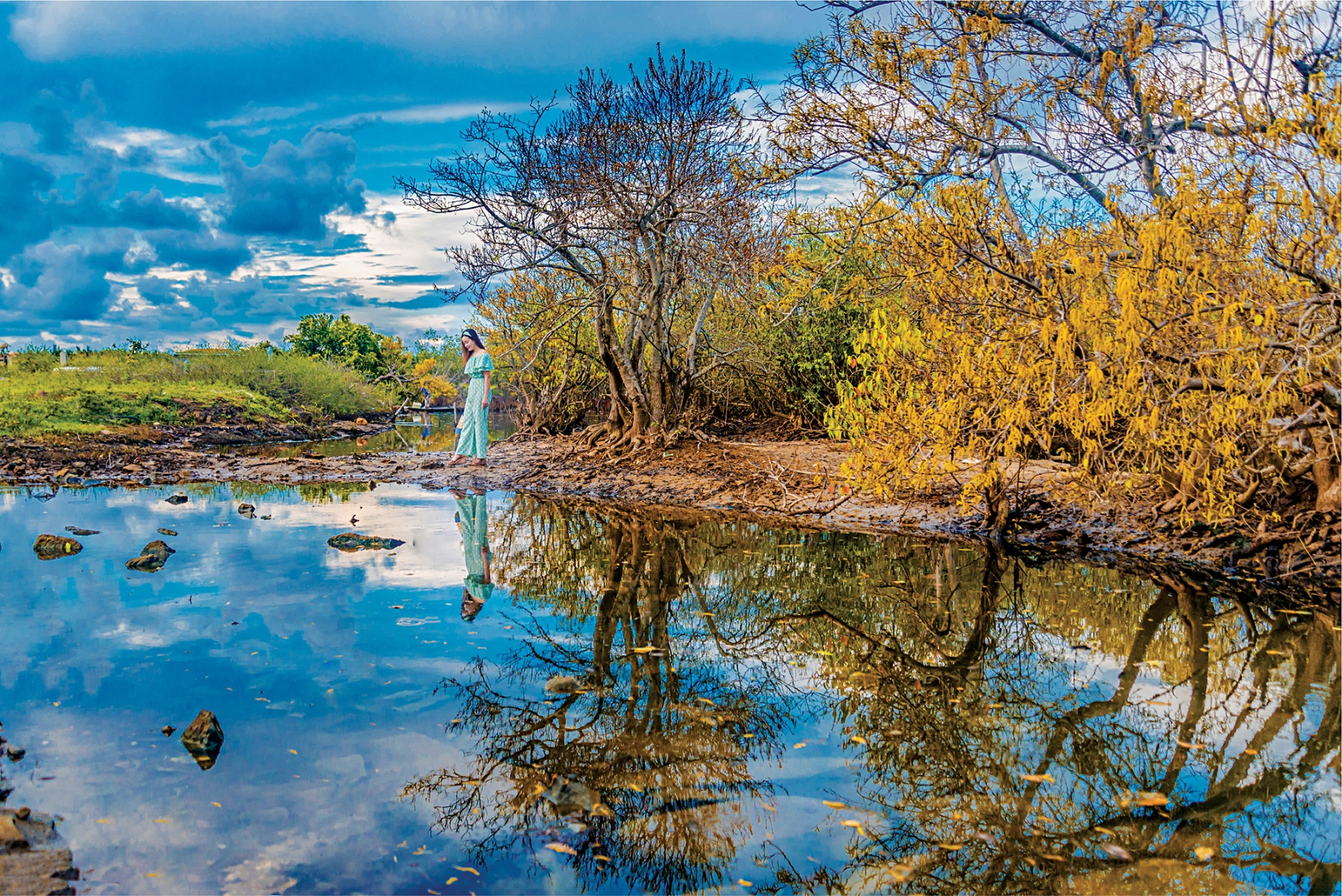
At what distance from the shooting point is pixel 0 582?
7.84 metres

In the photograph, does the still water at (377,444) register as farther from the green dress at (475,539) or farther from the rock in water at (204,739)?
the rock in water at (204,739)

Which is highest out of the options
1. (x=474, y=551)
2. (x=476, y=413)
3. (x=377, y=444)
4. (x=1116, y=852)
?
(x=476, y=413)

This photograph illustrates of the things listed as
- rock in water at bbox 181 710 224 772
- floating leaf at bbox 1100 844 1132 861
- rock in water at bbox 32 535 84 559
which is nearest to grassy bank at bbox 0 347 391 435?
rock in water at bbox 32 535 84 559

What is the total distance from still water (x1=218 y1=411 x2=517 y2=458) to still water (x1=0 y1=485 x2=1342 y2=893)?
12783 mm

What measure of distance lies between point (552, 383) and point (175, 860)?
63.6 ft

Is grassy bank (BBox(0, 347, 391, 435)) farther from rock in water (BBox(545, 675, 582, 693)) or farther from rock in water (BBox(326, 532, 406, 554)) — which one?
rock in water (BBox(545, 675, 582, 693))

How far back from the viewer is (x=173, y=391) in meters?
27.3

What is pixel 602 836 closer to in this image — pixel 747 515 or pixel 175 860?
pixel 175 860

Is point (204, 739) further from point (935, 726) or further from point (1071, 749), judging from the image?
point (1071, 749)

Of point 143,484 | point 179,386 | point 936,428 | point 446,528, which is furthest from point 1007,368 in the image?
point 179,386

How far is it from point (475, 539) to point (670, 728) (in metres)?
6.00

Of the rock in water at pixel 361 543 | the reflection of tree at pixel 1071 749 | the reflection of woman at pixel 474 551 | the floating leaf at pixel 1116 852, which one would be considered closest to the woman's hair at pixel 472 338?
the reflection of woman at pixel 474 551

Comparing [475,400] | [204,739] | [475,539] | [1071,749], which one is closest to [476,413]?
[475,400]

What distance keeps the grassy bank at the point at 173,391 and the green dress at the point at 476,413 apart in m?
11.0
